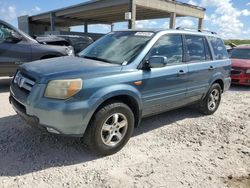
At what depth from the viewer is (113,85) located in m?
3.38

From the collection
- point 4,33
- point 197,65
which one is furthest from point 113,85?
point 4,33

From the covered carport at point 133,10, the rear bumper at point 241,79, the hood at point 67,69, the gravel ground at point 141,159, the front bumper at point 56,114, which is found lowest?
the gravel ground at point 141,159

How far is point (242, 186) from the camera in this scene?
304 cm

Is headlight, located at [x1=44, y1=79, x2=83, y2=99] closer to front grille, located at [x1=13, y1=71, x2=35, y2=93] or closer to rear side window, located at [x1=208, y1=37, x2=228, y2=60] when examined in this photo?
front grille, located at [x1=13, y1=71, x2=35, y2=93]

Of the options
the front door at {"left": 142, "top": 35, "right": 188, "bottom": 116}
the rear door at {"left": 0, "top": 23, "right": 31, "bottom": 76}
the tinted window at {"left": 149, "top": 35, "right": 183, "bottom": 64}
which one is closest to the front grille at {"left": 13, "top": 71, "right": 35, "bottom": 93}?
the front door at {"left": 142, "top": 35, "right": 188, "bottom": 116}

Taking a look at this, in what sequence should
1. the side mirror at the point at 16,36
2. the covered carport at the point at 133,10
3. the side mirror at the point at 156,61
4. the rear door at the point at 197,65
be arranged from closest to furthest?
the side mirror at the point at 156,61 → the rear door at the point at 197,65 → the side mirror at the point at 16,36 → the covered carport at the point at 133,10

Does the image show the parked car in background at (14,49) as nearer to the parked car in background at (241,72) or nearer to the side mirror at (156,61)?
the side mirror at (156,61)

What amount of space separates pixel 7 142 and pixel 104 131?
1492 millimetres

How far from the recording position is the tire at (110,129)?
3.32m

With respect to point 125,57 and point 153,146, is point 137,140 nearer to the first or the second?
point 153,146

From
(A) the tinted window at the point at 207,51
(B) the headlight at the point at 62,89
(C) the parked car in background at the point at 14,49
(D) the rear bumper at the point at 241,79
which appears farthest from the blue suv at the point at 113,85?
(D) the rear bumper at the point at 241,79

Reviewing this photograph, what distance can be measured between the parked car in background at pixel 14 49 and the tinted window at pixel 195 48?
13.8ft

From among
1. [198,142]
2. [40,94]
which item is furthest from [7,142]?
[198,142]

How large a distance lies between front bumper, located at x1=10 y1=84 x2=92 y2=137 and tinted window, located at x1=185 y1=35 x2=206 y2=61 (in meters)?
2.50
